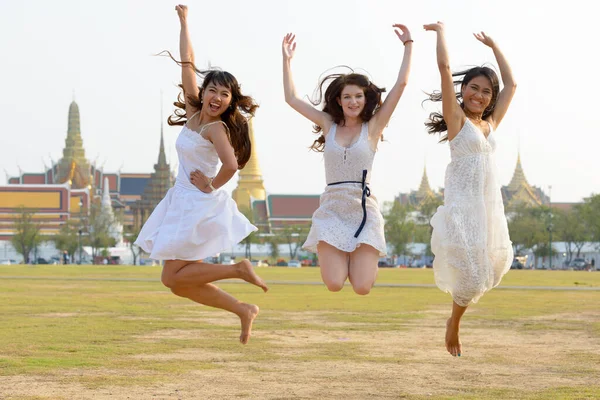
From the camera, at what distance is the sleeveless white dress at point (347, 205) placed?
8727 millimetres

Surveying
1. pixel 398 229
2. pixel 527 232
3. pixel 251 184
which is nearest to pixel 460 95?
pixel 527 232

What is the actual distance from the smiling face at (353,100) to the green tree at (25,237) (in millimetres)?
86399

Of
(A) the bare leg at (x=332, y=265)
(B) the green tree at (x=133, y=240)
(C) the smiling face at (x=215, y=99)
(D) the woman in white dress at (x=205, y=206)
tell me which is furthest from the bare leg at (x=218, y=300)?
(B) the green tree at (x=133, y=240)

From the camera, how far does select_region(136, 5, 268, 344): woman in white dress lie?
336 inches

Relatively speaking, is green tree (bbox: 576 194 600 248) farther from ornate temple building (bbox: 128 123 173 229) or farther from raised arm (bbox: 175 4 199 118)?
raised arm (bbox: 175 4 199 118)

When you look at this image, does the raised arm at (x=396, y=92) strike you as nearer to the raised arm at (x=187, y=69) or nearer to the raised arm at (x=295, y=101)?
the raised arm at (x=295, y=101)

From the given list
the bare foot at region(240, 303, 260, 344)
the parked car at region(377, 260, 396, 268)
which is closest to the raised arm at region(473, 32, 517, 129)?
the bare foot at region(240, 303, 260, 344)

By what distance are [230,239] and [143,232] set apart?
0.69 metres

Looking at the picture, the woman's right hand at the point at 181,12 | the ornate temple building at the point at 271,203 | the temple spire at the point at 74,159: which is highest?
the temple spire at the point at 74,159

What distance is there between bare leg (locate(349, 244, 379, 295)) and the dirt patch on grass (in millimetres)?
3017

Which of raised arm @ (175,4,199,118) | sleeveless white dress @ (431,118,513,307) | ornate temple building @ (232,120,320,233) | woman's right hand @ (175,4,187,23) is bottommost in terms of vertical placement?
sleeveless white dress @ (431,118,513,307)

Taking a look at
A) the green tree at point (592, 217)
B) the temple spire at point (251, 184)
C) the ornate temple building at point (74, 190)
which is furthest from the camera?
the temple spire at point (251, 184)

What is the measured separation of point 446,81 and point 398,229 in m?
83.4

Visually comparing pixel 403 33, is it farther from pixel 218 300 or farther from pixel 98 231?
pixel 98 231
